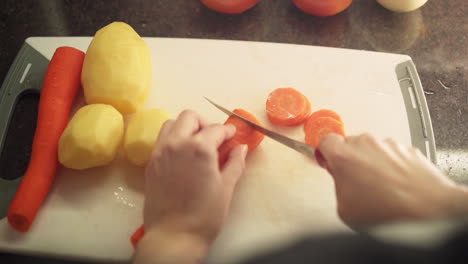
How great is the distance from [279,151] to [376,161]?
1.34ft

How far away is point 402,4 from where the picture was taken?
1626 mm

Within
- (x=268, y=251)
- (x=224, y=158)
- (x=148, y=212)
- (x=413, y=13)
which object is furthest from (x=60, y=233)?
(x=413, y=13)

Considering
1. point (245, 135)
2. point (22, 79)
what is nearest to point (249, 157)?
point (245, 135)

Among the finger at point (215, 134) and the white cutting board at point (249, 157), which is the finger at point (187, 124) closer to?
the finger at point (215, 134)

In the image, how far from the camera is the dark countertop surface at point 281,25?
164 centimetres

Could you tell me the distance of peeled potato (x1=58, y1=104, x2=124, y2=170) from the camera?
112cm

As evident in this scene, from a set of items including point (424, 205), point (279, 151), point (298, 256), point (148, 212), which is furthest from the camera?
point (279, 151)

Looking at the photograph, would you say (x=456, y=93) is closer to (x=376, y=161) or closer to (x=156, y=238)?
(x=376, y=161)

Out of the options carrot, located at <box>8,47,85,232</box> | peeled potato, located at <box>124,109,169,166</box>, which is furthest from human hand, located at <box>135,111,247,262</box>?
carrot, located at <box>8,47,85,232</box>

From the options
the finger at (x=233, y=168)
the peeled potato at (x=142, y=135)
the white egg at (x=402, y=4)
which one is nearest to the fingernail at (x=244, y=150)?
the finger at (x=233, y=168)

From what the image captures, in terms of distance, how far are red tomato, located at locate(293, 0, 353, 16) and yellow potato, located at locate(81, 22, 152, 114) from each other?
671 millimetres

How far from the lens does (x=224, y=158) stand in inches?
43.6

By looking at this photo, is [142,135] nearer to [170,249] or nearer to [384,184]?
[170,249]

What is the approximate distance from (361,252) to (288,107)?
79 centimetres
